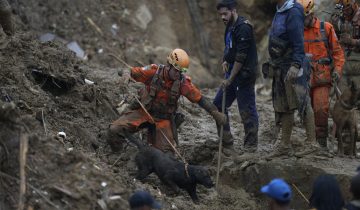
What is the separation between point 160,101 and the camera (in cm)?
1034

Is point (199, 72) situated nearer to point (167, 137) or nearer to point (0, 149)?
point (167, 137)

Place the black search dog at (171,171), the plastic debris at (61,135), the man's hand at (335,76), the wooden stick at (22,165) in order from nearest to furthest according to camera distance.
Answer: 1. the wooden stick at (22,165)
2. the black search dog at (171,171)
3. the plastic debris at (61,135)
4. the man's hand at (335,76)

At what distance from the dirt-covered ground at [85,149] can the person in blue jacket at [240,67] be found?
46 cm

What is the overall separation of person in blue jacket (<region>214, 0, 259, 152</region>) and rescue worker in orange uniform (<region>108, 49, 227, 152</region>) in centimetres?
62

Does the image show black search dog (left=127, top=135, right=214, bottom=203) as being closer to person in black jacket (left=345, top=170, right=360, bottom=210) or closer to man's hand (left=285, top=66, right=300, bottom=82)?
man's hand (left=285, top=66, right=300, bottom=82)

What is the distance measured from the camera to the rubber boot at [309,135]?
400 inches

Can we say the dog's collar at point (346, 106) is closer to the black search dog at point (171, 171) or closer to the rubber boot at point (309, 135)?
the rubber boot at point (309, 135)

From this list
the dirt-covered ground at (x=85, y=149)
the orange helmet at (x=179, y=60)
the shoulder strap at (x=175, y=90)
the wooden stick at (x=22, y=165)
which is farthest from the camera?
the shoulder strap at (x=175, y=90)

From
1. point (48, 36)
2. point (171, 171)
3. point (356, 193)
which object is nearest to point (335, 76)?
point (171, 171)

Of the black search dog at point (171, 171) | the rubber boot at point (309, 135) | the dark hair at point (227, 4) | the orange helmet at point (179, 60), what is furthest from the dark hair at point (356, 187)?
the dark hair at point (227, 4)

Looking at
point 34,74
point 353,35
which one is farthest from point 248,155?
point 34,74

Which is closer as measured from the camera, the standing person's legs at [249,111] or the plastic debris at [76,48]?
the standing person's legs at [249,111]

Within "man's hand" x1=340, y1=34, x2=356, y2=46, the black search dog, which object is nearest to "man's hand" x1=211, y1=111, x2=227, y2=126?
the black search dog

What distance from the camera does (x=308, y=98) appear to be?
10.1m
